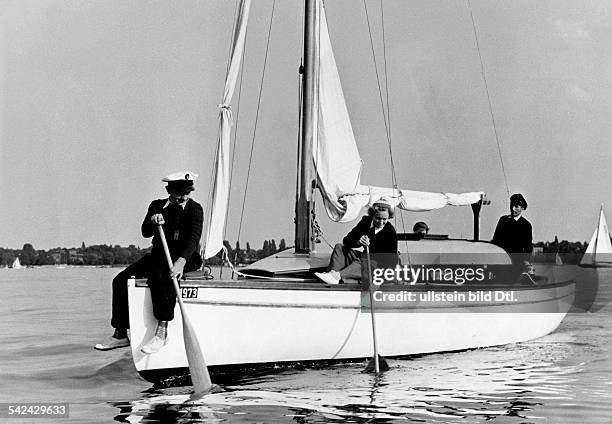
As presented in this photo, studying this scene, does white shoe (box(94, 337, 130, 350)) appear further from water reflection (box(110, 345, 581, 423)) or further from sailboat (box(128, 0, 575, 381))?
water reflection (box(110, 345, 581, 423))

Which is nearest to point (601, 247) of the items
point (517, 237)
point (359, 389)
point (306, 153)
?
point (517, 237)

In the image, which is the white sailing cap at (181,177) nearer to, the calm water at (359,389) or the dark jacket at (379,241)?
the calm water at (359,389)

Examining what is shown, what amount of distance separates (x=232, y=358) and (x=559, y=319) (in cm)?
772

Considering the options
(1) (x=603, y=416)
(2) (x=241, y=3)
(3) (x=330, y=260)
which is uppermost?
(2) (x=241, y=3)

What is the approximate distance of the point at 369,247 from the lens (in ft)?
41.6

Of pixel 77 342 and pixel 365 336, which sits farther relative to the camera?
pixel 77 342

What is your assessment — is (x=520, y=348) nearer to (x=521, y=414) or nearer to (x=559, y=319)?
(x=559, y=319)

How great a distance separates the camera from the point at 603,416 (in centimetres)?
916

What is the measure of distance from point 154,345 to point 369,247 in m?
3.66

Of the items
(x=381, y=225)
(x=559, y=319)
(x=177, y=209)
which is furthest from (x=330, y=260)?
(x=559, y=319)

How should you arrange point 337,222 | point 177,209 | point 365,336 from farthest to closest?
point 337,222 → point 365,336 → point 177,209

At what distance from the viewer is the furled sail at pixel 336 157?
14.1 m

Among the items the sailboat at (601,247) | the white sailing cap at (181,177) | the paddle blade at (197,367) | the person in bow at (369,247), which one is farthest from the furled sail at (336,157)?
the sailboat at (601,247)

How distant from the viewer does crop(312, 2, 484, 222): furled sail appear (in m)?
14.1
